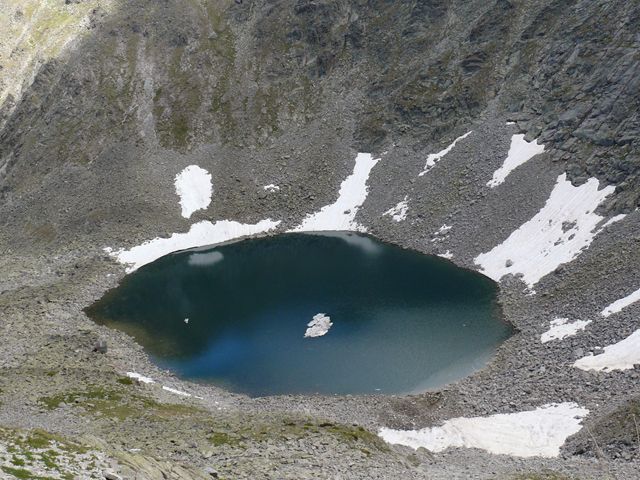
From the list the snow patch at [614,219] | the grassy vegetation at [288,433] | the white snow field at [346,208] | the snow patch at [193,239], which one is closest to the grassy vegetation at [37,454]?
the grassy vegetation at [288,433]

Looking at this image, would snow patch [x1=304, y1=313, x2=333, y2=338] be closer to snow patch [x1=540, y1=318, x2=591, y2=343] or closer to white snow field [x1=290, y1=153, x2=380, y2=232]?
snow patch [x1=540, y1=318, x2=591, y2=343]

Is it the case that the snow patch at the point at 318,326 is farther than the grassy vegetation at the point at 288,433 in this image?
Yes

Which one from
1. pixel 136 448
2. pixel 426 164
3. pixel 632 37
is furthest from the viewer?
pixel 426 164

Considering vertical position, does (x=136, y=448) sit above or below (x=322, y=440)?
below

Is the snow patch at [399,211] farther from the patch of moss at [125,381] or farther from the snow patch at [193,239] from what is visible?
the patch of moss at [125,381]

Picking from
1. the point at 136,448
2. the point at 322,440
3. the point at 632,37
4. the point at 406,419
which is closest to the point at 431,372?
the point at 406,419

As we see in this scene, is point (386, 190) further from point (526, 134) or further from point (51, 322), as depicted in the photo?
point (51, 322)

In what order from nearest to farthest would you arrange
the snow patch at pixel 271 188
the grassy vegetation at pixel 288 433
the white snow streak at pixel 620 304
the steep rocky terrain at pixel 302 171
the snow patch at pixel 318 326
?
the grassy vegetation at pixel 288 433, the steep rocky terrain at pixel 302 171, the white snow streak at pixel 620 304, the snow patch at pixel 318 326, the snow patch at pixel 271 188

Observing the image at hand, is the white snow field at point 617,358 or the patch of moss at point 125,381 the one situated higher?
the white snow field at point 617,358
